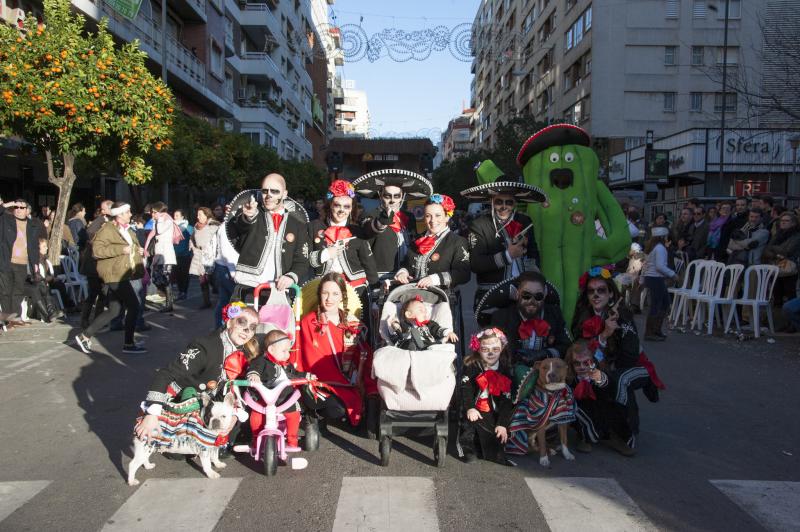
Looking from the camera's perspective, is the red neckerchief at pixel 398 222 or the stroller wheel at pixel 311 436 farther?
the red neckerchief at pixel 398 222

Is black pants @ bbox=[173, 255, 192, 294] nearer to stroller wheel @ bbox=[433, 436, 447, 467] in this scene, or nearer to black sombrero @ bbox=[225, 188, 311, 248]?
black sombrero @ bbox=[225, 188, 311, 248]

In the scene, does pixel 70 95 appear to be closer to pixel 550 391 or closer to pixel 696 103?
pixel 550 391

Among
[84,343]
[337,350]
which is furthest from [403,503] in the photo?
[84,343]

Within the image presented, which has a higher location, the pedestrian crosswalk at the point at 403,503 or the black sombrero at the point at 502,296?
the black sombrero at the point at 502,296

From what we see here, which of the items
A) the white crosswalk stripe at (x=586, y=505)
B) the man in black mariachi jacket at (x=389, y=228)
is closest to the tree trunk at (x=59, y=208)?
the man in black mariachi jacket at (x=389, y=228)

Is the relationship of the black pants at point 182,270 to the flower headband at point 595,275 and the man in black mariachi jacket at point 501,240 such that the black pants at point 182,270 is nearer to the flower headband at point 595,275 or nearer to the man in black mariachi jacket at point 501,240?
the man in black mariachi jacket at point 501,240

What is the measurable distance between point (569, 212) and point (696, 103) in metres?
35.1

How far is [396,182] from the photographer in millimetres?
6609

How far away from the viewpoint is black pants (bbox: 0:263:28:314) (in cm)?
1002

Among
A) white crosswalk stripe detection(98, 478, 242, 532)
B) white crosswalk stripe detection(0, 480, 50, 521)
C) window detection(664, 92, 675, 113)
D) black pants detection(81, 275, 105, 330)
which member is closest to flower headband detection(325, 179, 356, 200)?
white crosswalk stripe detection(98, 478, 242, 532)

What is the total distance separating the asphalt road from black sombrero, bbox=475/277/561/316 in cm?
126

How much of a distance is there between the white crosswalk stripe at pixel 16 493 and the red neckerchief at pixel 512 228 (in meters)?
4.04

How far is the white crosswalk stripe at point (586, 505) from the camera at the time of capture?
12.2ft

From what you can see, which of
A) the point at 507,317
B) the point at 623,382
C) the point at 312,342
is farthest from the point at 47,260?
the point at 623,382
